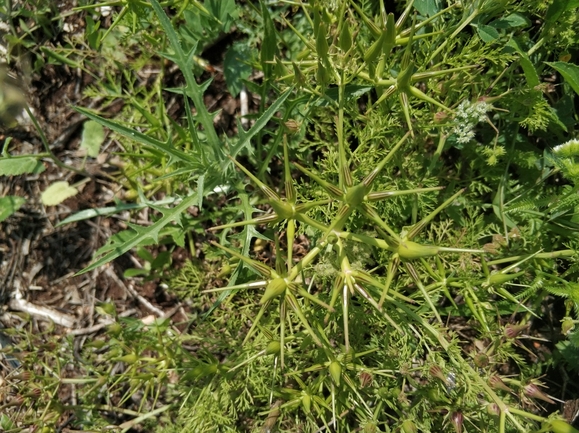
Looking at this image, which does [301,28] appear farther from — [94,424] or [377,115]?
[94,424]

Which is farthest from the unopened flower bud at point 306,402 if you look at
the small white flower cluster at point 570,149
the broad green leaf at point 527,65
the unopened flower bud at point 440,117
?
the broad green leaf at point 527,65

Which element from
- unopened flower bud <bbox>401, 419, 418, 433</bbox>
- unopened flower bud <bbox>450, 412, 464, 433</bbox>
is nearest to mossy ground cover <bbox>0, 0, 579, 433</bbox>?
unopened flower bud <bbox>450, 412, 464, 433</bbox>

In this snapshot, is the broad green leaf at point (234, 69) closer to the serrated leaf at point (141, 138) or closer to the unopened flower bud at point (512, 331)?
the serrated leaf at point (141, 138)

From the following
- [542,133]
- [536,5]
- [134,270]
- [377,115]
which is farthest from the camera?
[134,270]

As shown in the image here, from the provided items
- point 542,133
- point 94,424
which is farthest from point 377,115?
point 94,424

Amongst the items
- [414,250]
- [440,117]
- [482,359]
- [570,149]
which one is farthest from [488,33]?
[482,359]

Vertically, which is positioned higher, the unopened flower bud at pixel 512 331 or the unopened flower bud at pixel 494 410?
the unopened flower bud at pixel 512 331

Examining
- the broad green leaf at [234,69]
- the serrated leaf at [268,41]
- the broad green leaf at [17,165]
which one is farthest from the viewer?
the broad green leaf at [234,69]

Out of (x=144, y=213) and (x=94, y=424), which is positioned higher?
(x=144, y=213)
